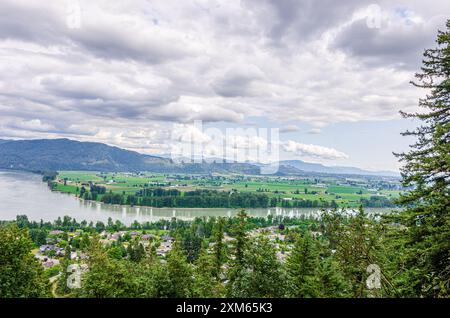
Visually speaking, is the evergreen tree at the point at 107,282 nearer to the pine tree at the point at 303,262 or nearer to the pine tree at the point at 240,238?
the pine tree at the point at 240,238

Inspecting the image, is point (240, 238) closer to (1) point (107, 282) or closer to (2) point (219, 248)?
(2) point (219, 248)

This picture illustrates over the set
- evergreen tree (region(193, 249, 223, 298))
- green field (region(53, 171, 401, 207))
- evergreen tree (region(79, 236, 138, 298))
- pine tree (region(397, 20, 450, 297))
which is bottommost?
green field (region(53, 171, 401, 207))

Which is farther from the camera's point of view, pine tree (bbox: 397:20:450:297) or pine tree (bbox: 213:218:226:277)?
pine tree (bbox: 213:218:226:277)

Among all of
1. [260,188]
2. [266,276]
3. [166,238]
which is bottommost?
[260,188]

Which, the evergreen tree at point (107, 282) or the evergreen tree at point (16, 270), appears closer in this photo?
the evergreen tree at point (107, 282)

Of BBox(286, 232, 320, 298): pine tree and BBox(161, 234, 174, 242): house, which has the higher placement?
BBox(286, 232, 320, 298): pine tree

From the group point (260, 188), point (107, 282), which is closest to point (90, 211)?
point (107, 282)

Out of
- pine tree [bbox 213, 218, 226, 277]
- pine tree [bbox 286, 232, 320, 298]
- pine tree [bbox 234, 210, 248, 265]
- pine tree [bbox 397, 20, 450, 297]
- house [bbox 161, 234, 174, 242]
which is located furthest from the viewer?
house [bbox 161, 234, 174, 242]

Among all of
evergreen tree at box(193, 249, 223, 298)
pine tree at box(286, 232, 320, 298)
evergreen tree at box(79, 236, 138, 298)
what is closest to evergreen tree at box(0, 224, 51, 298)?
evergreen tree at box(79, 236, 138, 298)

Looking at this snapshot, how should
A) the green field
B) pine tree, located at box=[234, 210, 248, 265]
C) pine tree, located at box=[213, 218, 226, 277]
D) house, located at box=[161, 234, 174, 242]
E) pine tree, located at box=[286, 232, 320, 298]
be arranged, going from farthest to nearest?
the green field, house, located at box=[161, 234, 174, 242], pine tree, located at box=[213, 218, 226, 277], pine tree, located at box=[234, 210, 248, 265], pine tree, located at box=[286, 232, 320, 298]

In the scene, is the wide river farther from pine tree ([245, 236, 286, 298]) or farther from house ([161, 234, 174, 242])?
pine tree ([245, 236, 286, 298])

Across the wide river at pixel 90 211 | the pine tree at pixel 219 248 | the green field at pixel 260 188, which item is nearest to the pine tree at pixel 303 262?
the pine tree at pixel 219 248

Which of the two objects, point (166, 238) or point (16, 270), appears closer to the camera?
point (16, 270)
